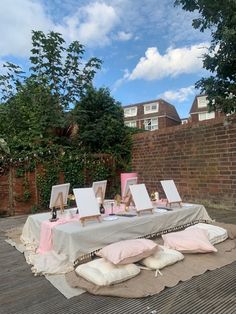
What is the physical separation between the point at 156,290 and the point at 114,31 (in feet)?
27.8

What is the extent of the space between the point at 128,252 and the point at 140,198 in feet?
3.62

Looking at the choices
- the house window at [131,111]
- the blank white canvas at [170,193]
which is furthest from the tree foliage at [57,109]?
the house window at [131,111]

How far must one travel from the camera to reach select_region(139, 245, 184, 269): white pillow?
2709mm

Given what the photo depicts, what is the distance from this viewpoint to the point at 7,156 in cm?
645

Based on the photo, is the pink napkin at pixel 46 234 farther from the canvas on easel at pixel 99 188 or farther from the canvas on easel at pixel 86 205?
the canvas on easel at pixel 99 188

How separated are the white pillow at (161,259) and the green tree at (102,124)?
5510 mm

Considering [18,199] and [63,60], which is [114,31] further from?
[18,199]

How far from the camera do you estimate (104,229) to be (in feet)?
10.2

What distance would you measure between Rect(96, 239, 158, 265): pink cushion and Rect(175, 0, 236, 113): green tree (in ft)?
13.0

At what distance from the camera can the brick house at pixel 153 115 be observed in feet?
86.8

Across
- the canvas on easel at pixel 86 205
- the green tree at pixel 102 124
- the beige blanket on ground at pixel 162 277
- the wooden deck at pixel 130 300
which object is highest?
the green tree at pixel 102 124

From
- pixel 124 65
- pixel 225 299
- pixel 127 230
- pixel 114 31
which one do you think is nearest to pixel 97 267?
pixel 127 230

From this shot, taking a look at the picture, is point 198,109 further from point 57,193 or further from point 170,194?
point 57,193

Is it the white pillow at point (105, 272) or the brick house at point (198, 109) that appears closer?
the white pillow at point (105, 272)
